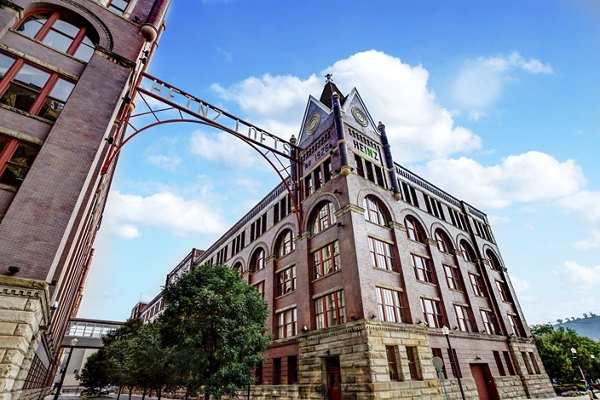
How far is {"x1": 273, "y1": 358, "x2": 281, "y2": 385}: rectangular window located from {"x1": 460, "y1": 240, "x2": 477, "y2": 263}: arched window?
2160cm

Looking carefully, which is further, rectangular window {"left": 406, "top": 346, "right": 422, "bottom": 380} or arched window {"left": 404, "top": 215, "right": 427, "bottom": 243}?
arched window {"left": 404, "top": 215, "right": 427, "bottom": 243}

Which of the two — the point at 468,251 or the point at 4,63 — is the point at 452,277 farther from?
the point at 4,63

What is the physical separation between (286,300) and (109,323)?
183 feet

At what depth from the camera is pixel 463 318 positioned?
2495 cm

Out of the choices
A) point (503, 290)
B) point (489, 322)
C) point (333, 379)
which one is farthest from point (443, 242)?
point (333, 379)

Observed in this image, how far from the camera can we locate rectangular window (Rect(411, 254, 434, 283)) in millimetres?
23770

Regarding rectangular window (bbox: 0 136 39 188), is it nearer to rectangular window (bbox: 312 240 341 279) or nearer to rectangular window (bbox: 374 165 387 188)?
rectangular window (bbox: 312 240 341 279)

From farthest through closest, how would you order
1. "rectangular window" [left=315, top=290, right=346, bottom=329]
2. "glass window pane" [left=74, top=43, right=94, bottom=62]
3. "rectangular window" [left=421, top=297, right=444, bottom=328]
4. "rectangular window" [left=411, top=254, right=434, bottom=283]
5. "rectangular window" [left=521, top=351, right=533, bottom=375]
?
"rectangular window" [left=521, top=351, right=533, bottom=375] → "rectangular window" [left=411, top=254, right=434, bottom=283] → "rectangular window" [left=421, top=297, right=444, bottom=328] → "rectangular window" [left=315, top=290, right=346, bottom=329] → "glass window pane" [left=74, top=43, right=94, bottom=62]

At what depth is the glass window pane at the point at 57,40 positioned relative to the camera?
12.7 metres

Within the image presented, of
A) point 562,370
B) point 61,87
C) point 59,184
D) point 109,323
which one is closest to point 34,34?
point 61,87

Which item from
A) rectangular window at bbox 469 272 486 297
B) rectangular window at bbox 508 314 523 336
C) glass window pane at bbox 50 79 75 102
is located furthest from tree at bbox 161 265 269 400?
rectangular window at bbox 508 314 523 336

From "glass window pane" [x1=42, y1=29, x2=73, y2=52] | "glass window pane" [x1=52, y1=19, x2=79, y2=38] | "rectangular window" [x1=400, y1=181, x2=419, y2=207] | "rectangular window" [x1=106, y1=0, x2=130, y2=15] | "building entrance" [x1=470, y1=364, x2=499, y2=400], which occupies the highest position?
"rectangular window" [x1=106, y1=0, x2=130, y2=15]

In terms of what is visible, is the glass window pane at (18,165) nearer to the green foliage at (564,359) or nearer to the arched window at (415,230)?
the arched window at (415,230)

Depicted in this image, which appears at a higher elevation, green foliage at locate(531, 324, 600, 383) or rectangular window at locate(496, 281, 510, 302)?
rectangular window at locate(496, 281, 510, 302)
